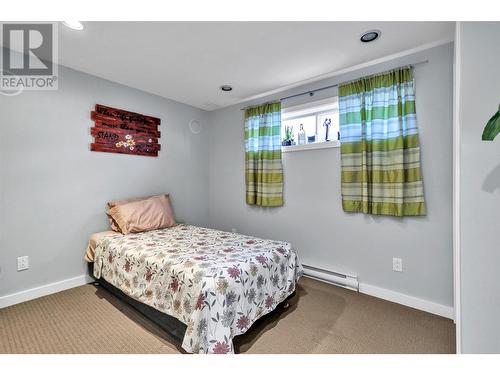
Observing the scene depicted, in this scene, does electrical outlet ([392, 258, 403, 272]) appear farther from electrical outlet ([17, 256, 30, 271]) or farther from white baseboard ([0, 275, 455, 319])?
electrical outlet ([17, 256, 30, 271])

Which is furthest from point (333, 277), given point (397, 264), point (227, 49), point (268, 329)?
point (227, 49)

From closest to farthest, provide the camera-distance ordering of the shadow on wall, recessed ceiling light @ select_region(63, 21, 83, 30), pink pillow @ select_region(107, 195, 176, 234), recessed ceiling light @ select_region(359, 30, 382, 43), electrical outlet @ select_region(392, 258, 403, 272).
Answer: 1. the shadow on wall
2. recessed ceiling light @ select_region(63, 21, 83, 30)
3. recessed ceiling light @ select_region(359, 30, 382, 43)
4. electrical outlet @ select_region(392, 258, 403, 272)
5. pink pillow @ select_region(107, 195, 176, 234)

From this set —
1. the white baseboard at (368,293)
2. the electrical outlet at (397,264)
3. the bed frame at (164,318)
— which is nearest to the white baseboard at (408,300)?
the white baseboard at (368,293)

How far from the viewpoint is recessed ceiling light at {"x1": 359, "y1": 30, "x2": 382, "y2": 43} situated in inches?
72.9

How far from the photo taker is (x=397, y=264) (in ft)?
7.37

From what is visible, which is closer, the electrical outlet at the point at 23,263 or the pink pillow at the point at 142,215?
the electrical outlet at the point at 23,263

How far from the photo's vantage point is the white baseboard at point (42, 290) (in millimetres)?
2125

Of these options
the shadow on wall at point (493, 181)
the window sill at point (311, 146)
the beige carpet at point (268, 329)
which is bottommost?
the beige carpet at point (268, 329)

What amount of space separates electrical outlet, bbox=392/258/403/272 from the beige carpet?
327 millimetres

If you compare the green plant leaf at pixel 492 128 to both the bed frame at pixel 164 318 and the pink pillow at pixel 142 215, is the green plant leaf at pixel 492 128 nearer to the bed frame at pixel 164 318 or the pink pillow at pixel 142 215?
the bed frame at pixel 164 318

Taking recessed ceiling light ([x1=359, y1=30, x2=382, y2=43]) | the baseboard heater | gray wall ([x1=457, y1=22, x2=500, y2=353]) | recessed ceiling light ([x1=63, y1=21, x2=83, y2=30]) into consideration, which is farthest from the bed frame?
recessed ceiling light ([x1=359, y1=30, x2=382, y2=43])

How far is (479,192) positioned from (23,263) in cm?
352

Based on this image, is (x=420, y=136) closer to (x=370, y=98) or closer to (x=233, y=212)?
(x=370, y=98)
